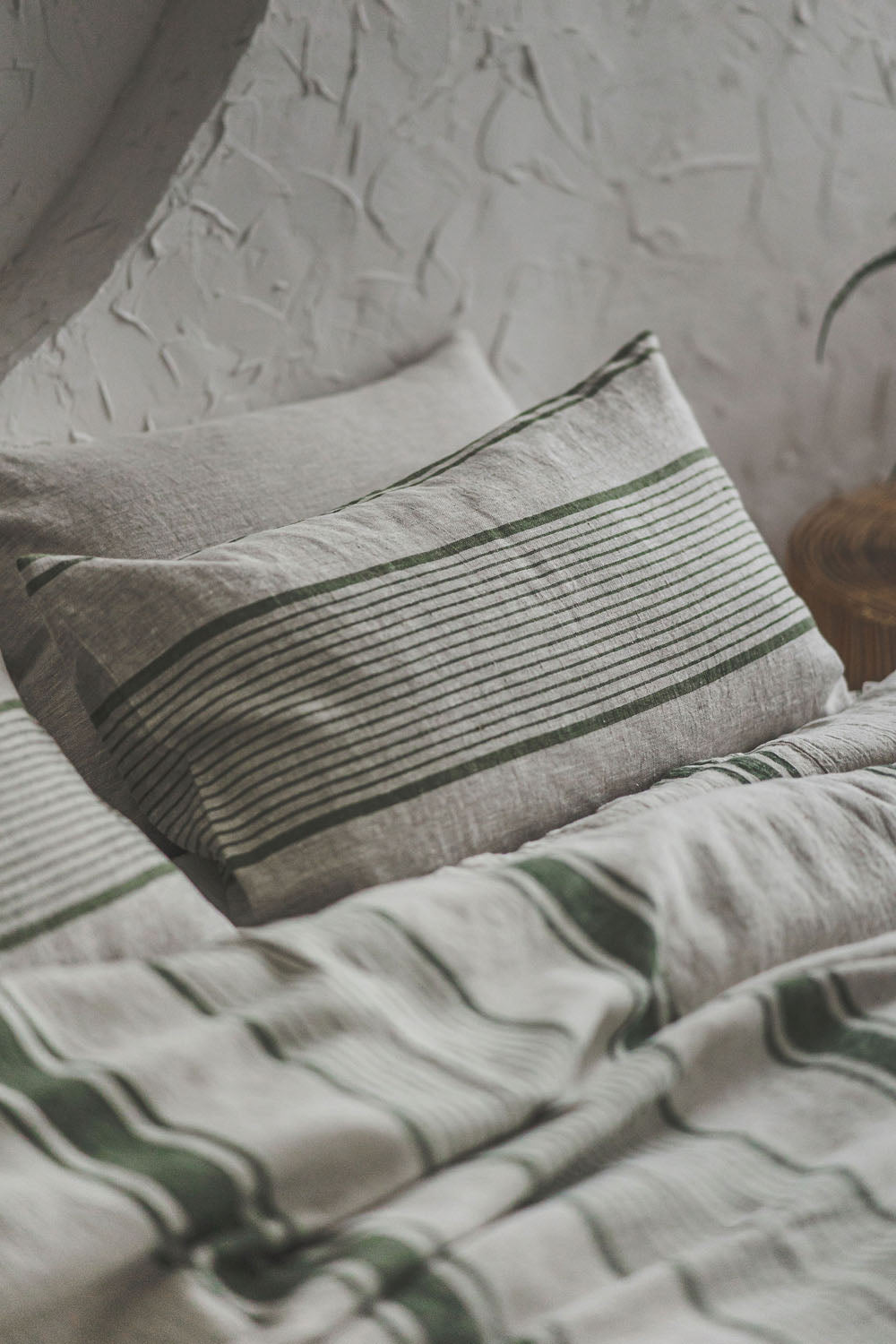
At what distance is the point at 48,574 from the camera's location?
2.77 ft

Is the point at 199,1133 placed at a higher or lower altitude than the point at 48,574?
lower

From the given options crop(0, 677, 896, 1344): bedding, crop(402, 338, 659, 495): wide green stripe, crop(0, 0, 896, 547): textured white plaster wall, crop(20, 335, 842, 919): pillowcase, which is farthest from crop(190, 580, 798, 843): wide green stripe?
crop(0, 0, 896, 547): textured white plaster wall

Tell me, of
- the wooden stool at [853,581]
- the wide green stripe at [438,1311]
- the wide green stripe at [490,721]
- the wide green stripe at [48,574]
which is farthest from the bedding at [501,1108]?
the wooden stool at [853,581]

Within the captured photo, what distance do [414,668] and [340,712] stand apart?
6 centimetres

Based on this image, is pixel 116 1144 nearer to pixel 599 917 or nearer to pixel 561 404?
pixel 599 917

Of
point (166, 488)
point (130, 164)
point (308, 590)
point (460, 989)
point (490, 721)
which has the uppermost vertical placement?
point (130, 164)

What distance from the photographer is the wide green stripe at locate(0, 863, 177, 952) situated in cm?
70

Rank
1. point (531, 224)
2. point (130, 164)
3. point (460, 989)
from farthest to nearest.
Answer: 1. point (531, 224)
2. point (130, 164)
3. point (460, 989)

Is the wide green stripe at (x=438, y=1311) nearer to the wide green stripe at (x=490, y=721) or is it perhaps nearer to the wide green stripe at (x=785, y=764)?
the wide green stripe at (x=490, y=721)

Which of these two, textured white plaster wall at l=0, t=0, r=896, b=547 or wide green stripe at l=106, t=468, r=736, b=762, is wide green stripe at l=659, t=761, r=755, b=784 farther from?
textured white plaster wall at l=0, t=0, r=896, b=547

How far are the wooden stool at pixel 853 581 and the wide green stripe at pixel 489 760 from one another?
470mm

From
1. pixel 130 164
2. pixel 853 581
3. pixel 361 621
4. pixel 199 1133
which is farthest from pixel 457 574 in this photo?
pixel 853 581

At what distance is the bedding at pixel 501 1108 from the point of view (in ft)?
1.66

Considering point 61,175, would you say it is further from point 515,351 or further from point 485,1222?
point 485,1222
